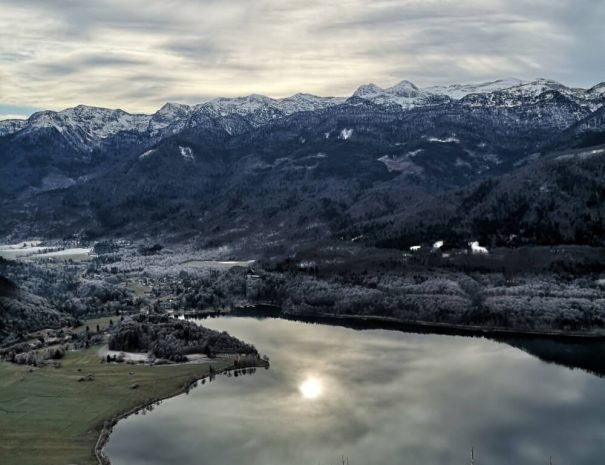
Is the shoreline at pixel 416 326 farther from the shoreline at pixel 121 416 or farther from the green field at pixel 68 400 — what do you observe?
the green field at pixel 68 400

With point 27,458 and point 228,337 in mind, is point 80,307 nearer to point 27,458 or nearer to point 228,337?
point 228,337

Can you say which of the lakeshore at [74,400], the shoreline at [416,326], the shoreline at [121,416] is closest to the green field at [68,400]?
the lakeshore at [74,400]

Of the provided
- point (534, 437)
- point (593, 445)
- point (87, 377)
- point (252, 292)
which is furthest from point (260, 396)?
point (252, 292)

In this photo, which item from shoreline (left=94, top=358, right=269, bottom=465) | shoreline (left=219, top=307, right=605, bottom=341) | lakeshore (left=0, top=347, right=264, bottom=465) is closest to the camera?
shoreline (left=94, top=358, right=269, bottom=465)

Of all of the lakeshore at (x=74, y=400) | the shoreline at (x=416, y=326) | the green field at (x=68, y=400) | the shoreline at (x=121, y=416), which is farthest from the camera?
the shoreline at (x=416, y=326)

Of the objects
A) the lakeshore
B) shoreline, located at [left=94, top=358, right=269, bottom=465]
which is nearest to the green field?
the lakeshore

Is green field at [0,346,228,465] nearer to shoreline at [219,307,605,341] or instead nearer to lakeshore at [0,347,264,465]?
lakeshore at [0,347,264,465]

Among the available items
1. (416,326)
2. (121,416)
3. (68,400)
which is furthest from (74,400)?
(416,326)
